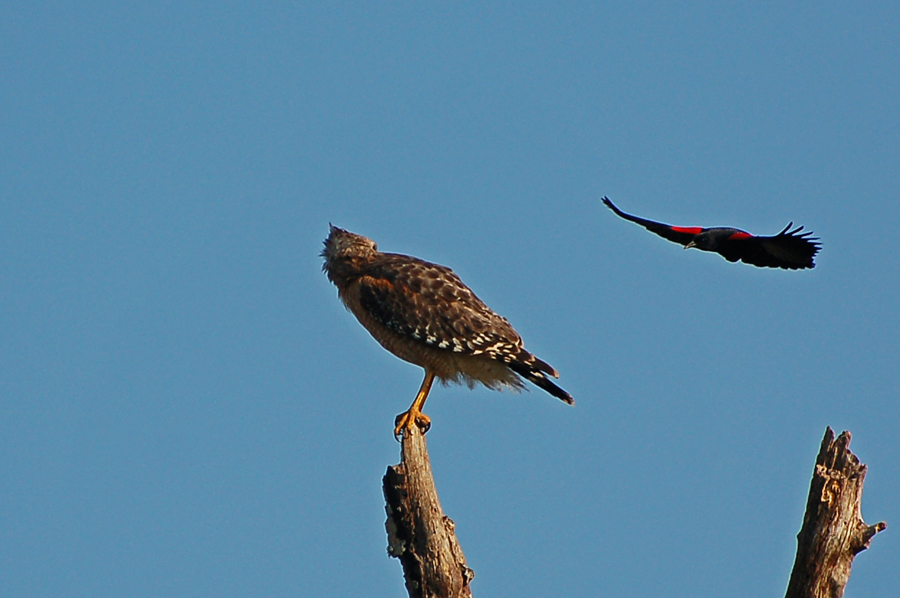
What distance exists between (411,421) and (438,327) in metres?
1.13

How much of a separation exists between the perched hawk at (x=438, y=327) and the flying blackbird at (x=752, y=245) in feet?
5.31

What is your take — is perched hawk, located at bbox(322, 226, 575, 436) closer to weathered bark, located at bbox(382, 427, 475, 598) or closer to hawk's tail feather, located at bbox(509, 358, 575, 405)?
hawk's tail feather, located at bbox(509, 358, 575, 405)

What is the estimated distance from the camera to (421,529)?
647 centimetres

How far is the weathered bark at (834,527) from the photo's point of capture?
17.9ft

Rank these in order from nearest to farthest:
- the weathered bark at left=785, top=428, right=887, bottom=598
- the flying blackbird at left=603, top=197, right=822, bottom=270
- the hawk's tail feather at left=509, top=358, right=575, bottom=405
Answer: the weathered bark at left=785, top=428, right=887, bottom=598 → the flying blackbird at left=603, top=197, right=822, bottom=270 → the hawk's tail feather at left=509, top=358, right=575, bottom=405

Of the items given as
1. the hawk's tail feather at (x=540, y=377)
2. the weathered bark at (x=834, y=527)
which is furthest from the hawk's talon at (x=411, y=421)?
the weathered bark at (x=834, y=527)

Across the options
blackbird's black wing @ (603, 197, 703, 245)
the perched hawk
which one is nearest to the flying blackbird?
blackbird's black wing @ (603, 197, 703, 245)

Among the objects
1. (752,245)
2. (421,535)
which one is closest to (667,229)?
(752,245)

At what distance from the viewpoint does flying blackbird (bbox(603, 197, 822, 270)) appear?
780cm

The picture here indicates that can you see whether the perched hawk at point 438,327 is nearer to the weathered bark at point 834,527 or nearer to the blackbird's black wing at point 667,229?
the blackbird's black wing at point 667,229

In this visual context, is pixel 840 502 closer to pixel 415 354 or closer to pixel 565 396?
pixel 565 396

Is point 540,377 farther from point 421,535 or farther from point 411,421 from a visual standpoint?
point 421,535

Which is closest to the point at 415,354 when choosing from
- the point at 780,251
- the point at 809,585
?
the point at 780,251

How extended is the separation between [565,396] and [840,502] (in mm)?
3865
